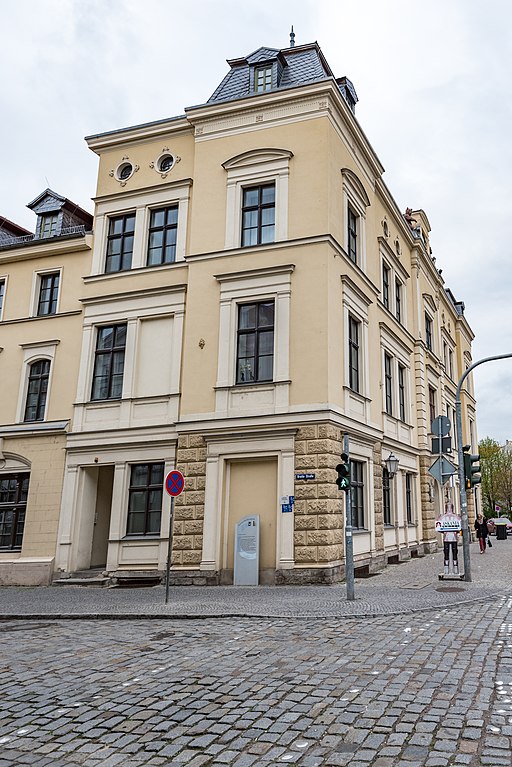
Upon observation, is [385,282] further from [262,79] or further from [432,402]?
[262,79]

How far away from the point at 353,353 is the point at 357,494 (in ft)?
14.0

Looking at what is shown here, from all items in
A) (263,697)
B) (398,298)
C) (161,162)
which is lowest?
(263,697)

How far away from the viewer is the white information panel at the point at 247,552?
16.1 m

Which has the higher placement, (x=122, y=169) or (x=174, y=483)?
(x=122, y=169)

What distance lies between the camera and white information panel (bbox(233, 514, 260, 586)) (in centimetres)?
1612

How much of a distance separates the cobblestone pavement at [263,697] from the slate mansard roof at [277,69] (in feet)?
53.2

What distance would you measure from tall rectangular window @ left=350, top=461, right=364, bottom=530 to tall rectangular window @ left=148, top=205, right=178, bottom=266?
8.74m

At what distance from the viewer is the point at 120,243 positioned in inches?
840

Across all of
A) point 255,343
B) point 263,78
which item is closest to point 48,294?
point 255,343

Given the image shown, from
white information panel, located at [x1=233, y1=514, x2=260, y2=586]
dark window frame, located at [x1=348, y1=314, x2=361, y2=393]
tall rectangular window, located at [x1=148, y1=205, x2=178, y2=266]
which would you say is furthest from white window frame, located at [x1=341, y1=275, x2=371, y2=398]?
tall rectangular window, located at [x1=148, y1=205, x2=178, y2=266]

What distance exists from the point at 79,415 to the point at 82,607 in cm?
794

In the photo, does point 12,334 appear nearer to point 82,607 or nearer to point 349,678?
point 82,607

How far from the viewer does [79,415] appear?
19.9m

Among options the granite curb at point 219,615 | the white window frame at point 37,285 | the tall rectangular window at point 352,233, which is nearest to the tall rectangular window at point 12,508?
the white window frame at point 37,285
